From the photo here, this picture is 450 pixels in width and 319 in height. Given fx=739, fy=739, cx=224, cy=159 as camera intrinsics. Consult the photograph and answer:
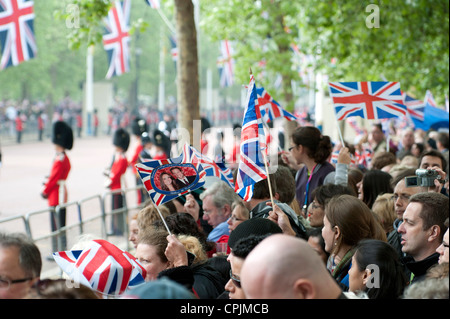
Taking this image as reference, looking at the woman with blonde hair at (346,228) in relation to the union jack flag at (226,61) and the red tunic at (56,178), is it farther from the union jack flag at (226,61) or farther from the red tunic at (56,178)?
the union jack flag at (226,61)

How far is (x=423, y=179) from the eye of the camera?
20.4ft

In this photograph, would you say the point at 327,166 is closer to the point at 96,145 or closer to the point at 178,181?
the point at 178,181

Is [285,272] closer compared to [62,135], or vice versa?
[285,272]

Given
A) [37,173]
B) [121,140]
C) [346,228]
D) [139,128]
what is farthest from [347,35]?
[37,173]

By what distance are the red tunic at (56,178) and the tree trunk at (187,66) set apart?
273 centimetres

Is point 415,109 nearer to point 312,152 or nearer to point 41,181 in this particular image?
point 312,152

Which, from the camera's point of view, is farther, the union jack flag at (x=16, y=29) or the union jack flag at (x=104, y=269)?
the union jack flag at (x=16, y=29)

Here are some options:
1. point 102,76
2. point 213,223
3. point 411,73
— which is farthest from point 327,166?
point 102,76

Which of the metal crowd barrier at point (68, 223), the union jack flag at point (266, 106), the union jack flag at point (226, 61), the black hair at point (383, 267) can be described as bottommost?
the metal crowd barrier at point (68, 223)

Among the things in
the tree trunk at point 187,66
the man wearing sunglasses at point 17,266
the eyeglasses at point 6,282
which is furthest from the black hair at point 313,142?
the eyeglasses at point 6,282

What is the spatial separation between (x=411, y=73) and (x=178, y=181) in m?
13.5

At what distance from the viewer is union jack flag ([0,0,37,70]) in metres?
14.5

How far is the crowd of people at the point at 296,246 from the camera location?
2.62m

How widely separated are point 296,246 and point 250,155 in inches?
127
